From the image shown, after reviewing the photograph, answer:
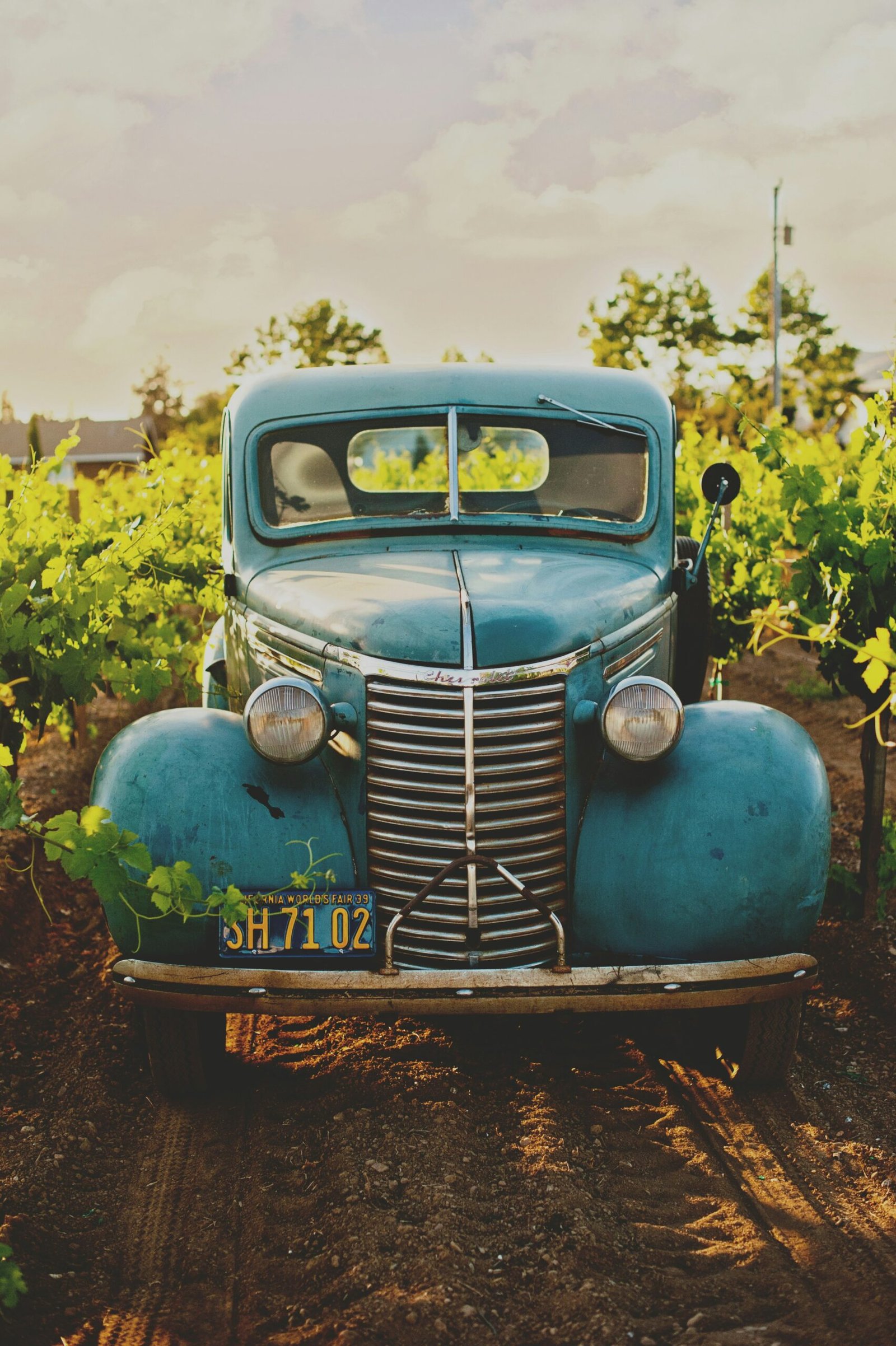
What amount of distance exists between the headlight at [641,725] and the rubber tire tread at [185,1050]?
62.3 inches

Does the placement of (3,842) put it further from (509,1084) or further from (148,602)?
(509,1084)

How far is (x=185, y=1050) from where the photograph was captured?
3.68m

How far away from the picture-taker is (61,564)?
4.70m

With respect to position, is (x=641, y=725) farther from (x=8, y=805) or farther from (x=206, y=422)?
(x=206, y=422)

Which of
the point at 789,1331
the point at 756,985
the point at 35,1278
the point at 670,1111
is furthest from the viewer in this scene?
the point at 670,1111

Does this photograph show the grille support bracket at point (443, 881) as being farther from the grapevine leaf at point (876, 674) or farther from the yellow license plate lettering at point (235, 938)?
the grapevine leaf at point (876, 674)

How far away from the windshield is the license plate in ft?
5.97

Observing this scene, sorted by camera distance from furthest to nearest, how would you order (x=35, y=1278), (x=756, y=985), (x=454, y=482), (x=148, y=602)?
(x=148, y=602)
(x=454, y=482)
(x=756, y=985)
(x=35, y=1278)

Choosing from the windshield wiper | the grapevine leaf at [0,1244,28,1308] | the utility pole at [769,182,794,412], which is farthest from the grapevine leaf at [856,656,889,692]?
the utility pole at [769,182,794,412]

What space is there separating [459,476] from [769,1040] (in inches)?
101

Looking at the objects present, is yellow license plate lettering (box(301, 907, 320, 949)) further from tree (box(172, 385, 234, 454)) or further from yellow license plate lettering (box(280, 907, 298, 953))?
tree (box(172, 385, 234, 454))

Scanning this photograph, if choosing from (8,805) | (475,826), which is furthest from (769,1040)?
(8,805)

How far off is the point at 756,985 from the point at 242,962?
1.52m

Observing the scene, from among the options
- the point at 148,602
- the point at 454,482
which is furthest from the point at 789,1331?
the point at 148,602
